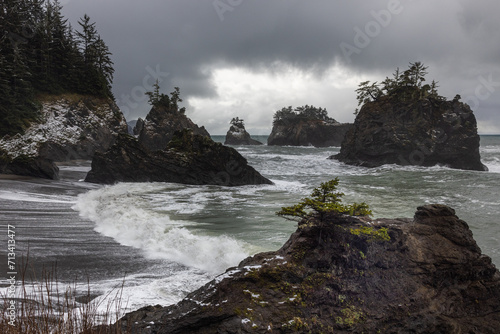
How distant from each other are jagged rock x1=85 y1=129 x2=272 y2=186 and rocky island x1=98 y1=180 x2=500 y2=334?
16284 millimetres

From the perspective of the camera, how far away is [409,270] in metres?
3.68

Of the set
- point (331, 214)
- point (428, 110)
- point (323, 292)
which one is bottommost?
point (323, 292)

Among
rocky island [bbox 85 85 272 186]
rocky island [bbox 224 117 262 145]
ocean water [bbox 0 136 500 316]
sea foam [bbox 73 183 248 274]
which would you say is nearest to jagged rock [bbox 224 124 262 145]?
rocky island [bbox 224 117 262 145]

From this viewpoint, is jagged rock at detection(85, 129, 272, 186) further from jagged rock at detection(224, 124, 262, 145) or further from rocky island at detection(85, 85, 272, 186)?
jagged rock at detection(224, 124, 262, 145)

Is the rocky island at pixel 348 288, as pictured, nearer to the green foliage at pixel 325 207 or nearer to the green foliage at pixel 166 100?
the green foliage at pixel 325 207

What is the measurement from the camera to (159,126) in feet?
157

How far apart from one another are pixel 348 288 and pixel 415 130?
3921 centimetres

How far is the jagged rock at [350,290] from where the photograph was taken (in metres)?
3.09

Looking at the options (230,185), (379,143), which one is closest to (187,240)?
(230,185)

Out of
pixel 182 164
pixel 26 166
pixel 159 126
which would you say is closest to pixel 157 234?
pixel 182 164

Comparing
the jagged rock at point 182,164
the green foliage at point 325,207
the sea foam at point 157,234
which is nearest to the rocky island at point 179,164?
the jagged rock at point 182,164

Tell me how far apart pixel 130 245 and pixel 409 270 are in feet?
21.7

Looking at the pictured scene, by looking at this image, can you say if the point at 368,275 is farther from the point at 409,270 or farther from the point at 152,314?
the point at 152,314

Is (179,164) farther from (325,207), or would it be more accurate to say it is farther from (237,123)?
(237,123)
